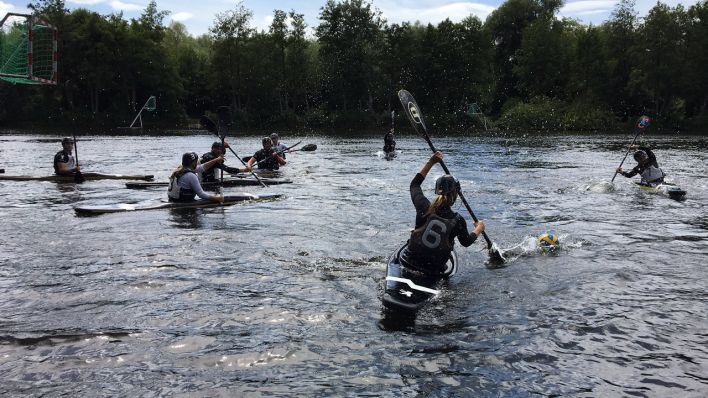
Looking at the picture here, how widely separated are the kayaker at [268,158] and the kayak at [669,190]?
13628 millimetres

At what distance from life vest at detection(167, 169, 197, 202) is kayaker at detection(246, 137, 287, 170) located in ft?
25.9

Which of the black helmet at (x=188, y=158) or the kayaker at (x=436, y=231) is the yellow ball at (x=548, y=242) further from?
the black helmet at (x=188, y=158)

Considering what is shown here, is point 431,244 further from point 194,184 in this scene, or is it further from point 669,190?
point 669,190

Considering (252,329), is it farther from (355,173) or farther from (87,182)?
(355,173)

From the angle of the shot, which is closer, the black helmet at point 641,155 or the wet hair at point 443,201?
the wet hair at point 443,201

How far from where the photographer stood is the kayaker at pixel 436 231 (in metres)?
7.77

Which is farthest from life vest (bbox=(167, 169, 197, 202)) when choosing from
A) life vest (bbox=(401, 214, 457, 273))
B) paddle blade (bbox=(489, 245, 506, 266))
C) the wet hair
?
the wet hair

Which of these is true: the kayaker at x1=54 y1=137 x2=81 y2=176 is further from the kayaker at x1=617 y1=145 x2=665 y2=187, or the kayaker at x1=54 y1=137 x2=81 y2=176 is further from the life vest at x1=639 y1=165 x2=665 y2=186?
the life vest at x1=639 y1=165 x2=665 y2=186

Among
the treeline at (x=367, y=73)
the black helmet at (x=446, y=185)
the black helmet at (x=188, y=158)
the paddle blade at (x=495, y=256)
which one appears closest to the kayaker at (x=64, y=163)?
the black helmet at (x=188, y=158)

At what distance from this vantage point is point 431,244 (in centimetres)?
787

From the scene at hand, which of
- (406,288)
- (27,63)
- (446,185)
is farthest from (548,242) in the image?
(27,63)

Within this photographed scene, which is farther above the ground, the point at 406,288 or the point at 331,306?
the point at 406,288

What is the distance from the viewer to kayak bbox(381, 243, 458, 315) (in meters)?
7.16

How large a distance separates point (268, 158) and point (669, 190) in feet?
47.7
